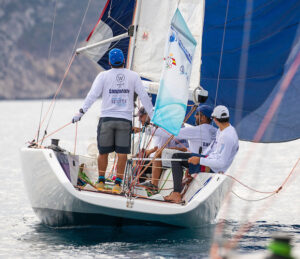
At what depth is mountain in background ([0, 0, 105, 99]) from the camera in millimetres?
78250

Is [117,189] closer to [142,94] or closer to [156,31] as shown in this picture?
[142,94]

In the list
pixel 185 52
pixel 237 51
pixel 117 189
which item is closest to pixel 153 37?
pixel 237 51

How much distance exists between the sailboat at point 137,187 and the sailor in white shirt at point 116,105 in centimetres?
36

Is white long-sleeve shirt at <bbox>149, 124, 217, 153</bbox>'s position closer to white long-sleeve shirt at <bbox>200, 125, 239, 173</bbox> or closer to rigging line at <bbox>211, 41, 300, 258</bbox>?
white long-sleeve shirt at <bbox>200, 125, 239, 173</bbox>

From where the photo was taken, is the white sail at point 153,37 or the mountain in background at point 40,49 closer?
the white sail at point 153,37

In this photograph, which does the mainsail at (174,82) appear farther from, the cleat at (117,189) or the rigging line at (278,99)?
the rigging line at (278,99)

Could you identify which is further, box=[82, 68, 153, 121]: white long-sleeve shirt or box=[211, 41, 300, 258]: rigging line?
box=[211, 41, 300, 258]: rigging line

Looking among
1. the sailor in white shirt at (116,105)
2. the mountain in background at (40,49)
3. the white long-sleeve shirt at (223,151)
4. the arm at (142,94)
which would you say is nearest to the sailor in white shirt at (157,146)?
the arm at (142,94)

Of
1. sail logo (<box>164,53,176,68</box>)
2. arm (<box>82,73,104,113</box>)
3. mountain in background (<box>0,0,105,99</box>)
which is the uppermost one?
mountain in background (<box>0,0,105,99</box>)

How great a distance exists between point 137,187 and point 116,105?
101cm

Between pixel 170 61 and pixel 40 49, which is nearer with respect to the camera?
pixel 170 61

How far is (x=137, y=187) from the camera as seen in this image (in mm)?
7965

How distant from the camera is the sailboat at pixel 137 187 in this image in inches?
272

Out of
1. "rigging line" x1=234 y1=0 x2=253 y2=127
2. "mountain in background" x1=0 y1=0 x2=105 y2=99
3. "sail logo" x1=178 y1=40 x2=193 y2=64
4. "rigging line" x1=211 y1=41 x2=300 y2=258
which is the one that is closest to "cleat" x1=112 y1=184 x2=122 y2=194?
"sail logo" x1=178 y1=40 x2=193 y2=64
